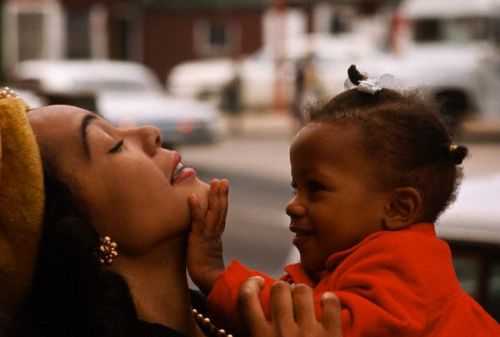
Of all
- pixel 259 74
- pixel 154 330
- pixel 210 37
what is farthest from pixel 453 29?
pixel 154 330

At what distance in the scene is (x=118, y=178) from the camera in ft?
6.47

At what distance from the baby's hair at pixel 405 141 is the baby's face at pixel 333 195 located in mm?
19

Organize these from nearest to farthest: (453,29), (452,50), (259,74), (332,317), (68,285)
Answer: (332,317) → (68,285) → (452,50) → (453,29) → (259,74)

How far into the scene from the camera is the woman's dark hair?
184cm

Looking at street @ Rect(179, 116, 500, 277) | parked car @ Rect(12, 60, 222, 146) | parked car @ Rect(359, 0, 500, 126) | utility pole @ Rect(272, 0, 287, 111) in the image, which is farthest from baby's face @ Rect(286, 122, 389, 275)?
utility pole @ Rect(272, 0, 287, 111)

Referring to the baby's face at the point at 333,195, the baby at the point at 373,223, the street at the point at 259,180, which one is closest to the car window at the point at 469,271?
the baby at the point at 373,223

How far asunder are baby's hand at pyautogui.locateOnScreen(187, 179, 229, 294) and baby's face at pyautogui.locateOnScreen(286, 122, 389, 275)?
0.53 feet

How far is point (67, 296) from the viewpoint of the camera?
6.16ft

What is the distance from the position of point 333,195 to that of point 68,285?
0.44m

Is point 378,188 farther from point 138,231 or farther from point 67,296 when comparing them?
point 67,296

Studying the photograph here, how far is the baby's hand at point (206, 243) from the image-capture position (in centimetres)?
202

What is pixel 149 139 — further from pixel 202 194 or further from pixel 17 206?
pixel 17 206

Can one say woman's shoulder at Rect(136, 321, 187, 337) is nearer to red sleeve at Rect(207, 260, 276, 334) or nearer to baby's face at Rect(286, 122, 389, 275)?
red sleeve at Rect(207, 260, 276, 334)

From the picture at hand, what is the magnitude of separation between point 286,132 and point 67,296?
22556 millimetres
